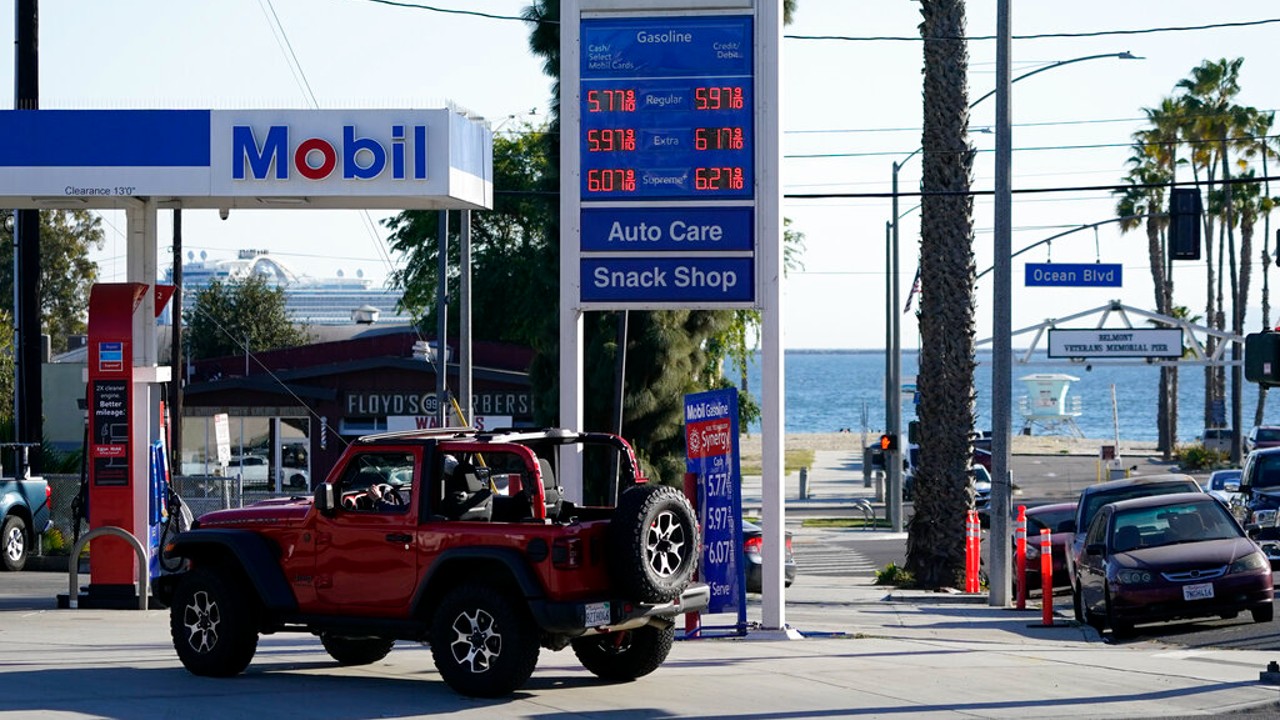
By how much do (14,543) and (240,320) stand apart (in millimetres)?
54359

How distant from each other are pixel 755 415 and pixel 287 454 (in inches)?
581

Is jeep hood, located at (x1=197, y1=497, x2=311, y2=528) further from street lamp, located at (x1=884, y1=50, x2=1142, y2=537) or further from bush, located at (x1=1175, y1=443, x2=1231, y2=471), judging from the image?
bush, located at (x1=1175, y1=443, x2=1231, y2=471)

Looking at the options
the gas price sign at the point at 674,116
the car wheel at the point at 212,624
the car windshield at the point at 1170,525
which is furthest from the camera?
the car windshield at the point at 1170,525

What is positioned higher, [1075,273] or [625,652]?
[1075,273]

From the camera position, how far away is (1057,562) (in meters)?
24.6

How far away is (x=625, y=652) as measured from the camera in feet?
42.4

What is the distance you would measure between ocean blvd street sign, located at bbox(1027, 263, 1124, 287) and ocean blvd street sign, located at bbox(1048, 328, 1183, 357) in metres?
11.6

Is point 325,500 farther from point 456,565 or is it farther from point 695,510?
point 695,510

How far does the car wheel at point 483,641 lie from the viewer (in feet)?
38.1

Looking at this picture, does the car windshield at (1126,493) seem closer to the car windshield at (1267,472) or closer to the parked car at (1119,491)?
the parked car at (1119,491)

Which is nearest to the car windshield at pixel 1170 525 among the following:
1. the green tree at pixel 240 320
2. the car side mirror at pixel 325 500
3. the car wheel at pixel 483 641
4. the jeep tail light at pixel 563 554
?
the jeep tail light at pixel 563 554

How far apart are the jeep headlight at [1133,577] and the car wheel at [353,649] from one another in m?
8.18

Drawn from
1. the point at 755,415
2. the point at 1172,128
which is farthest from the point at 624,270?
the point at 1172,128

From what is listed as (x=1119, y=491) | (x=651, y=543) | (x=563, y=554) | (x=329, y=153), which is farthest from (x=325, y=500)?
(x=1119, y=491)
